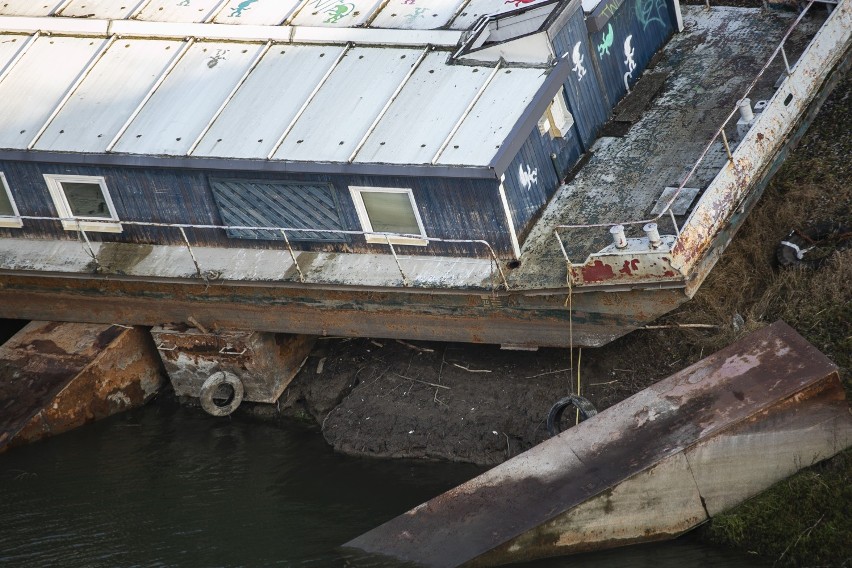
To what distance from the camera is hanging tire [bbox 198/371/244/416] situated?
19312mm

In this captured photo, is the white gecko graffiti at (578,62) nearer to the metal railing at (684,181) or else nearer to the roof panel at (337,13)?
the metal railing at (684,181)

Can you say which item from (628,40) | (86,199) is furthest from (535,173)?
(86,199)

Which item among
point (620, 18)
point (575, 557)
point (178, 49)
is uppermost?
point (178, 49)

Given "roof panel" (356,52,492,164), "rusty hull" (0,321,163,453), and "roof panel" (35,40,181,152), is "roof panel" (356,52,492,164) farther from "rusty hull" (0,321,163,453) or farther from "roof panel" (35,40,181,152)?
"rusty hull" (0,321,163,453)

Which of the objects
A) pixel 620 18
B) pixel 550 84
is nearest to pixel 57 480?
pixel 550 84

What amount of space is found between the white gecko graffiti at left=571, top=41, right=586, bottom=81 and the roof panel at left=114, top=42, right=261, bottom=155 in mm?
4735

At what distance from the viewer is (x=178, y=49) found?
19750 mm

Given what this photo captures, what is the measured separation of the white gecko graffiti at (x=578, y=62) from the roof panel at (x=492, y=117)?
3.62ft

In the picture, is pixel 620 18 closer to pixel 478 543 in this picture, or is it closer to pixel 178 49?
pixel 178 49

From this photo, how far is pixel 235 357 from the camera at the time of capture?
19359mm

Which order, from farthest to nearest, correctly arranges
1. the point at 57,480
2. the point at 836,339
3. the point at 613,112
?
the point at 613,112, the point at 57,480, the point at 836,339

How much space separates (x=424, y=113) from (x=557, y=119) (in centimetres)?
201

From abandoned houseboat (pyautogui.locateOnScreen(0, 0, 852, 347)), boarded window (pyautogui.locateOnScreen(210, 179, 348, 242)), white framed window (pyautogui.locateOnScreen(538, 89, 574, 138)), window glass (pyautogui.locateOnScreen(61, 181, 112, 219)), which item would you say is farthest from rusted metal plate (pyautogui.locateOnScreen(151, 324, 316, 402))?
white framed window (pyautogui.locateOnScreen(538, 89, 574, 138))

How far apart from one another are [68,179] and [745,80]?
1023 cm
